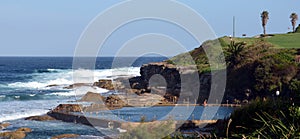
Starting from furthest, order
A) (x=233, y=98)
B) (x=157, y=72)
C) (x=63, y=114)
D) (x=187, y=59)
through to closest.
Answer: (x=187, y=59), (x=157, y=72), (x=233, y=98), (x=63, y=114)

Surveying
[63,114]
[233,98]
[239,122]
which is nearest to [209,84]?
[233,98]

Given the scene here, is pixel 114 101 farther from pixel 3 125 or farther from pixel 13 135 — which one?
pixel 13 135

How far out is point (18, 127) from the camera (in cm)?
4012

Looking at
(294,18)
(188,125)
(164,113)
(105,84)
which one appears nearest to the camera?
(188,125)

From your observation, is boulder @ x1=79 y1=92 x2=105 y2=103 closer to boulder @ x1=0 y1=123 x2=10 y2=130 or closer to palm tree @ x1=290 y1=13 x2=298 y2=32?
boulder @ x1=0 y1=123 x2=10 y2=130

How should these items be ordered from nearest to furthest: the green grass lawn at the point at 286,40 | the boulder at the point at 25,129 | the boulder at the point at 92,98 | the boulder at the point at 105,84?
the boulder at the point at 25,129, the boulder at the point at 92,98, the boulder at the point at 105,84, the green grass lawn at the point at 286,40

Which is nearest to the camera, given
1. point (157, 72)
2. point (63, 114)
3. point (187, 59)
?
point (63, 114)

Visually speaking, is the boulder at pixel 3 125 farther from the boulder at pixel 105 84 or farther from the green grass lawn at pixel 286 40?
the green grass lawn at pixel 286 40

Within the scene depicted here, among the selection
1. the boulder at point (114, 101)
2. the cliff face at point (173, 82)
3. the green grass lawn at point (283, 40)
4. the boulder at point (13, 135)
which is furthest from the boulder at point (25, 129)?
the green grass lawn at point (283, 40)

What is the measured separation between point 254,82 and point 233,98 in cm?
358

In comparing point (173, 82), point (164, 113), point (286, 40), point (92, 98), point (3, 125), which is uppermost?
point (286, 40)

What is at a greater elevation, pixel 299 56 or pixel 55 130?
pixel 299 56

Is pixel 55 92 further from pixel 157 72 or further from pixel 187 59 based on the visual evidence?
pixel 187 59

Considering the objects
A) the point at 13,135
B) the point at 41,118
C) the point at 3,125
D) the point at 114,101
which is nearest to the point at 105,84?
the point at 114,101
